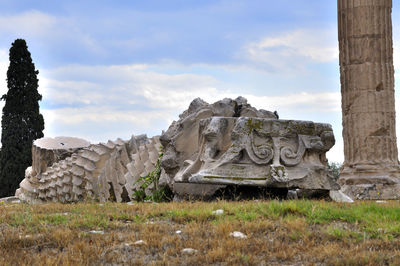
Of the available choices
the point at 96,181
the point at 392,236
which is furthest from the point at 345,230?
the point at 96,181

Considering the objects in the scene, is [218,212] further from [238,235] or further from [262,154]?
[262,154]

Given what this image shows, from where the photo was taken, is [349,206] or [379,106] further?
[379,106]

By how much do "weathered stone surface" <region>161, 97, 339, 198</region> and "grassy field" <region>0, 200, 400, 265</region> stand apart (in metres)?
1.30

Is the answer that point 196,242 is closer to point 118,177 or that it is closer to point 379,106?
point 118,177

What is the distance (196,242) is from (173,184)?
389 cm

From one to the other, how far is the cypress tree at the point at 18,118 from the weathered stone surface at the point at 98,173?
35.2 feet

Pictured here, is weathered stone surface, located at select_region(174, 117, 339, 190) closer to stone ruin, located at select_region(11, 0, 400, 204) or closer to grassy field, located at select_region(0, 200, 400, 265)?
stone ruin, located at select_region(11, 0, 400, 204)

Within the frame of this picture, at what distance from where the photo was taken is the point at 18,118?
84.0 feet

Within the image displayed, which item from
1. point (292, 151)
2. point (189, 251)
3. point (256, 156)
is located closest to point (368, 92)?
point (292, 151)

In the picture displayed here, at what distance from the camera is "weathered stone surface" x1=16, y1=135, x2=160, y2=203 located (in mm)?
10562

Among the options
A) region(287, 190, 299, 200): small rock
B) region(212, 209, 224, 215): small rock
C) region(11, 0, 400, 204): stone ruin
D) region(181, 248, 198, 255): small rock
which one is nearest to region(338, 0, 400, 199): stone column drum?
region(11, 0, 400, 204): stone ruin

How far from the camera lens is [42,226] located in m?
5.47

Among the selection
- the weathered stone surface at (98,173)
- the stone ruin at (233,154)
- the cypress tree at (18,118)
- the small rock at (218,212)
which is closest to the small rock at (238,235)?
the small rock at (218,212)

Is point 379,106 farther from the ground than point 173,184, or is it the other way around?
point 379,106
